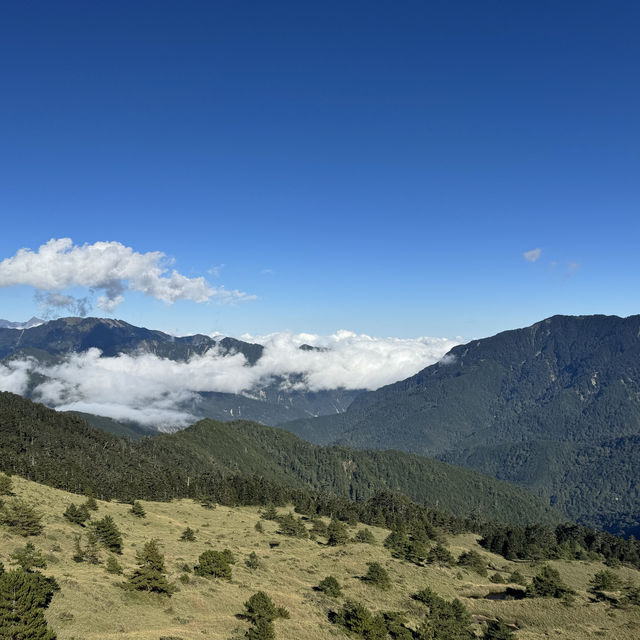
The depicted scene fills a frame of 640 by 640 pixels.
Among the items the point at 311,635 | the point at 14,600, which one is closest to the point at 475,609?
the point at 311,635

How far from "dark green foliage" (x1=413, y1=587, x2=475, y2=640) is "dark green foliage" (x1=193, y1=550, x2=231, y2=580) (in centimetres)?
3312

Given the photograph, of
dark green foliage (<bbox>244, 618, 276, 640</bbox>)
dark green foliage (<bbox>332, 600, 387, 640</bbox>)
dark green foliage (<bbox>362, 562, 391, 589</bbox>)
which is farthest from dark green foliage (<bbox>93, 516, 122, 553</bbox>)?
dark green foliage (<bbox>362, 562, 391, 589</bbox>)

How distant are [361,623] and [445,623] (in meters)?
13.7

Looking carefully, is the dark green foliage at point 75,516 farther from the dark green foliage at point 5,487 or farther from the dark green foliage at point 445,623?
the dark green foliage at point 445,623

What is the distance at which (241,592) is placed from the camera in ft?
228

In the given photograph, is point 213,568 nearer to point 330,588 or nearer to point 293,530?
point 330,588

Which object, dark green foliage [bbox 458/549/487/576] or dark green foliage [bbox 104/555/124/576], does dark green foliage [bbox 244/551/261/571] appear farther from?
dark green foliage [bbox 458/549/487/576]

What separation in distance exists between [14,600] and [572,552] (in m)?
204

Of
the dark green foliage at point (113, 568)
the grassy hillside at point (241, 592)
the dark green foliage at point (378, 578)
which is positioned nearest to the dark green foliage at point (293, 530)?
A: the grassy hillside at point (241, 592)

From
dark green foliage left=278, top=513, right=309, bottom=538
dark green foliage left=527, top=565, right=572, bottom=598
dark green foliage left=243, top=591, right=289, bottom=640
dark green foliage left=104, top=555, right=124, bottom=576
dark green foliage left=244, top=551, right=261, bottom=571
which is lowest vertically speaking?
dark green foliage left=278, top=513, right=309, bottom=538

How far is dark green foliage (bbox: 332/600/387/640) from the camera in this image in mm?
57656

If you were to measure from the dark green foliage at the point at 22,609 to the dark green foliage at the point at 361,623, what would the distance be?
118 feet

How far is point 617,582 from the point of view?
10644 cm

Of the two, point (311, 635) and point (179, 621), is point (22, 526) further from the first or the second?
point (311, 635)
